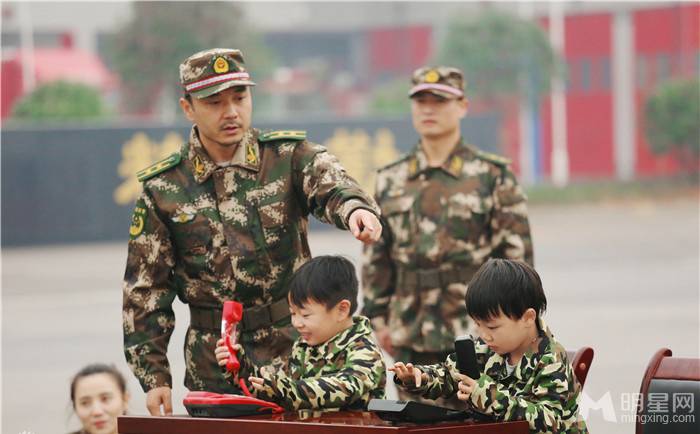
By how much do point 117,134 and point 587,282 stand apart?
22.4ft

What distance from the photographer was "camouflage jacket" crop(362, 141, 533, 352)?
5.08 metres

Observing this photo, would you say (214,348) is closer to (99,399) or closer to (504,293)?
(99,399)

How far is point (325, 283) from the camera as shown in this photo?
345 cm

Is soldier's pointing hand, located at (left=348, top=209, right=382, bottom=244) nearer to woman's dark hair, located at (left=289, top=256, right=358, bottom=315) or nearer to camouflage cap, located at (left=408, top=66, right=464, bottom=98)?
woman's dark hair, located at (left=289, top=256, right=358, bottom=315)

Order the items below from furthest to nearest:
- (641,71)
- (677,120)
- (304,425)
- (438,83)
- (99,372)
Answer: (641,71)
(677,120)
(438,83)
(99,372)
(304,425)

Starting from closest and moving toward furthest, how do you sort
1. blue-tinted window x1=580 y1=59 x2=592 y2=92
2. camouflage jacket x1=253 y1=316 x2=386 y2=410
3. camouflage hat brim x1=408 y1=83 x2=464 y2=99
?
camouflage jacket x1=253 y1=316 x2=386 y2=410 < camouflage hat brim x1=408 y1=83 x2=464 y2=99 < blue-tinted window x1=580 y1=59 x2=592 y2=92

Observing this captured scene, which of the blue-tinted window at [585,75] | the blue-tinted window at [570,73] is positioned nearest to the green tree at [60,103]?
the blue-tinted window at [570,73]

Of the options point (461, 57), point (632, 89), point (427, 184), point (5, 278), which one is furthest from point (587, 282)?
point (632, 89)

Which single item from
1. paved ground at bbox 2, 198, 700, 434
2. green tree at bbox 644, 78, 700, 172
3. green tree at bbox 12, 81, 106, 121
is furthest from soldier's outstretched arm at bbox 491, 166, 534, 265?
green tree at bbox 644, 78, 700, 172

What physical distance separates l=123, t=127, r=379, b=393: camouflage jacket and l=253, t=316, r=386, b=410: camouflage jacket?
370 mm

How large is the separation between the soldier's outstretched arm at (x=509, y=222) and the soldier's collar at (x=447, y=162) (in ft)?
0.55

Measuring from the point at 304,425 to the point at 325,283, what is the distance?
1.87 feet

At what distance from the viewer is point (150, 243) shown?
12.9ft

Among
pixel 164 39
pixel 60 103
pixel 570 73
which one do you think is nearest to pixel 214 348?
pixel 60 103
